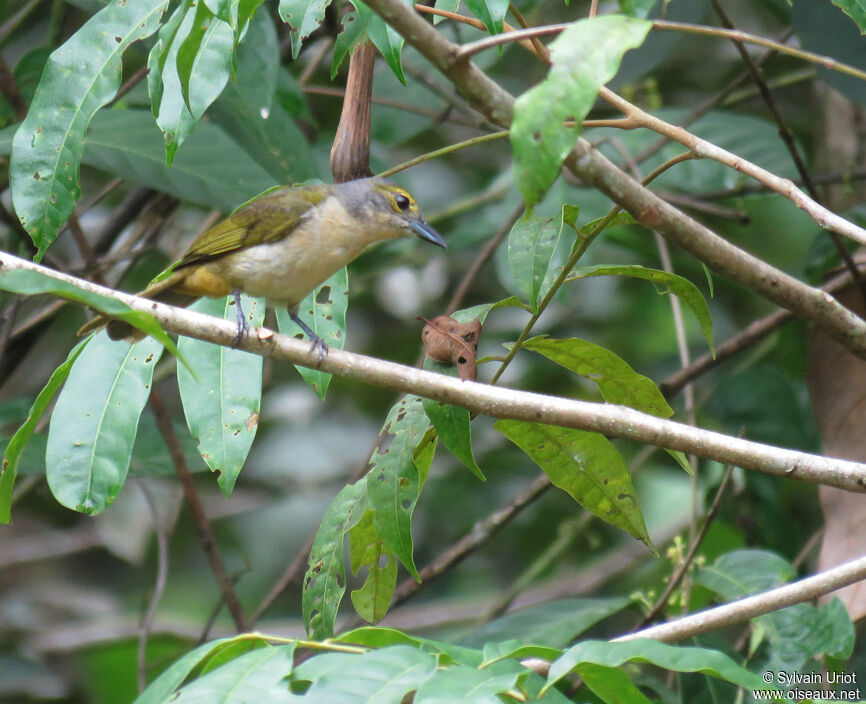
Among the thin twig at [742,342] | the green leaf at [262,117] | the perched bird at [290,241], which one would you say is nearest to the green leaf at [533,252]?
the perched bird at [290,241]

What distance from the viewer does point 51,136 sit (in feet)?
7.77

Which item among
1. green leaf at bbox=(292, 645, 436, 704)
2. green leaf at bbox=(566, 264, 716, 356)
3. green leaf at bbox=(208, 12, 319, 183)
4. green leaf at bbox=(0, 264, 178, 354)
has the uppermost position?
green leaf at bbox=(208, 12, 319, 183)

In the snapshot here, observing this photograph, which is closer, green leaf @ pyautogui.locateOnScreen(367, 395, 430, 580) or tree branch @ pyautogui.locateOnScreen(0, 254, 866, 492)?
tree branch @ pyautogui.locateOnScreen(0, 254, 866, 492)

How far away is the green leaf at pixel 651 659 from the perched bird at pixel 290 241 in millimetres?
1682

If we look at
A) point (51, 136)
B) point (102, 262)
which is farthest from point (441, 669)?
point (102, 262)

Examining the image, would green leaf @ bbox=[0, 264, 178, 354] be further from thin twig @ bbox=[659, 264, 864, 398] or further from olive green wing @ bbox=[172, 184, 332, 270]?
thin twig @ bbox=[659, 264, 864, 398]

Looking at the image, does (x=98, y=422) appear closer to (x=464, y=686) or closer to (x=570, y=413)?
(x=570, y=413)

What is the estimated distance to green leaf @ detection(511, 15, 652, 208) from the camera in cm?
145

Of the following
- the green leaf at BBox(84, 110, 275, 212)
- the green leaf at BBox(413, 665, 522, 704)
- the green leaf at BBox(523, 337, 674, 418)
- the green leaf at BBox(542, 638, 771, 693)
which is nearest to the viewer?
the green leaf at BBox(413, 665, 522, 704)

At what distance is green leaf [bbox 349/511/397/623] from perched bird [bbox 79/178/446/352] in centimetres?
78

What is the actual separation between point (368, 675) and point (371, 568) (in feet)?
3.30

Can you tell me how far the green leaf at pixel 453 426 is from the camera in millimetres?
2143

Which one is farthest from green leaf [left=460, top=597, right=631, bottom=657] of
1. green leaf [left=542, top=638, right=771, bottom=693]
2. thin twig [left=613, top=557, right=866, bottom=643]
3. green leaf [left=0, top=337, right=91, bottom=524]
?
green leaf [left=0, top=337, right=91, bottom=524]

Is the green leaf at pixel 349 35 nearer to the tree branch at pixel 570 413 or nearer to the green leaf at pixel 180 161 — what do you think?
the tree branch at pixel 570 413
